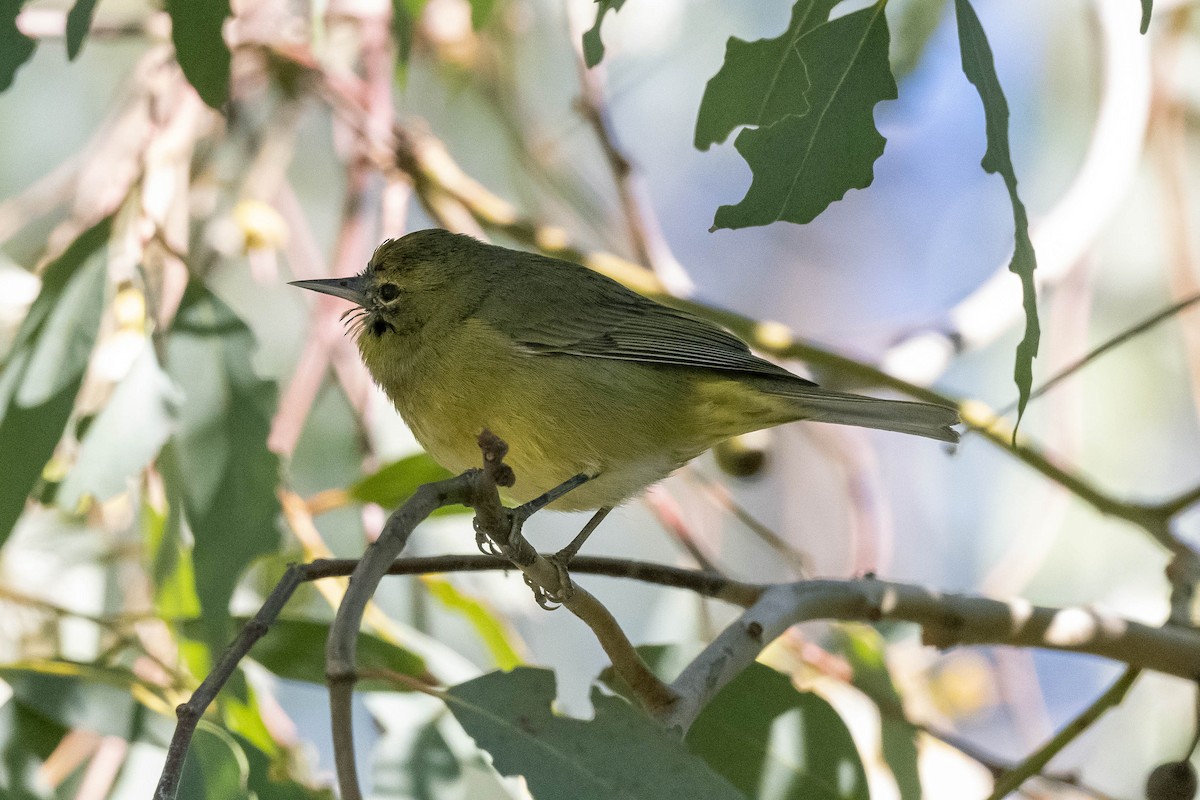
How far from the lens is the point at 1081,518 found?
5.55 meters

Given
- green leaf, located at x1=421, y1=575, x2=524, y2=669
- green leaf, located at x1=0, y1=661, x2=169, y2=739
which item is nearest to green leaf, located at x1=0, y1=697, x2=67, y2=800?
green leaf, located at x1=0, y1=661, x2=169, y2=739

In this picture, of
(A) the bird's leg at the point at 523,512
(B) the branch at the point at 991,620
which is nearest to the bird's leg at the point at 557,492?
(A) the bird's leg at the point at 523,512

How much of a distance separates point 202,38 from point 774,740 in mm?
2040

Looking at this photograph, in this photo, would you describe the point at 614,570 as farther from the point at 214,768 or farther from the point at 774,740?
the point at 214,768

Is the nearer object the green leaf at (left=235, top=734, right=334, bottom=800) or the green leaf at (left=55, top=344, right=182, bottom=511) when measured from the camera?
the green leaf at (left=235, top=734, right=334, bottom=800)

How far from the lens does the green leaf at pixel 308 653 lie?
310 centimetres

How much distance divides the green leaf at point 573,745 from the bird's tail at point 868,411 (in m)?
1.26

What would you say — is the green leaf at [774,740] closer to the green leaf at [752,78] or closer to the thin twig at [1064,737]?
the thin twig at [1064,737]

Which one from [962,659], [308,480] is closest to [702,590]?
[308,480]

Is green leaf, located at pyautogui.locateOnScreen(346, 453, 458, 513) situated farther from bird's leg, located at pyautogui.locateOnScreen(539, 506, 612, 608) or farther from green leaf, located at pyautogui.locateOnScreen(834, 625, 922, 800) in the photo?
green leaf, located at pyautogui.locateOnScreen(834, 625, 922, 800)

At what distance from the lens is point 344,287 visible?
3.68 m

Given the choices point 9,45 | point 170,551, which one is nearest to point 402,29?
point 9,45

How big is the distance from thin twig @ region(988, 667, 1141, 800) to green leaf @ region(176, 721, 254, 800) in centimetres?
149

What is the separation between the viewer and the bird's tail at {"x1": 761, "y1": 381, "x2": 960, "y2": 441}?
305cm
